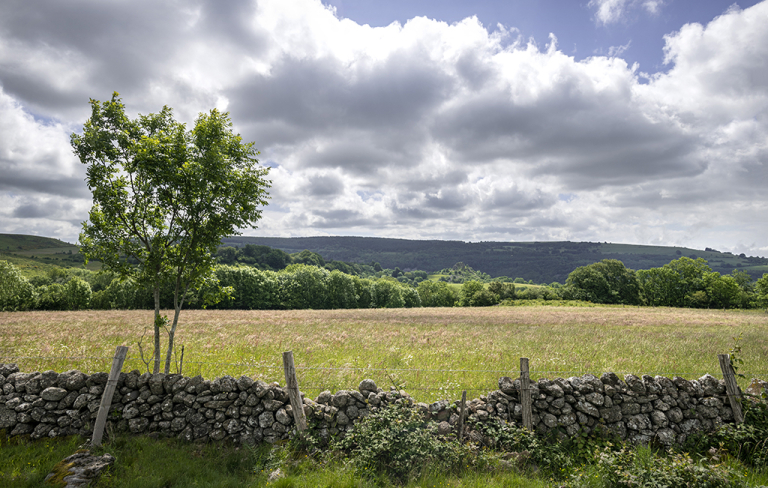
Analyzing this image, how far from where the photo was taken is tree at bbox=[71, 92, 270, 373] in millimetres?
8500

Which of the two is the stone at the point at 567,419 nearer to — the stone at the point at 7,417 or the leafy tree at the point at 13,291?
the stone at the point at 7,417

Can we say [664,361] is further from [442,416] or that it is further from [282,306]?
[282,306]

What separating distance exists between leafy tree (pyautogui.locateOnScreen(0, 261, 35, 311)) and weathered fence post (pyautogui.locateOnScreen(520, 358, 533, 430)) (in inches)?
2660

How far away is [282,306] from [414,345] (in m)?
58.1

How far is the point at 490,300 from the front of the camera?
82.9 m

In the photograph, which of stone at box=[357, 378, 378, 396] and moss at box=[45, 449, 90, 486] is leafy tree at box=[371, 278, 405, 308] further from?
moss at box=[45, 449, 90, 486]

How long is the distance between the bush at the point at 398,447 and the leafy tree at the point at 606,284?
88.4 m

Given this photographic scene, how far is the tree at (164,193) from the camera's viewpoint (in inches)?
335

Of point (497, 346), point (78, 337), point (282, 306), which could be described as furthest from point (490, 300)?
point (78, 337)

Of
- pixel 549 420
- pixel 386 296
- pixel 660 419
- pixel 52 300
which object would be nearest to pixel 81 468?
pixel 549 420

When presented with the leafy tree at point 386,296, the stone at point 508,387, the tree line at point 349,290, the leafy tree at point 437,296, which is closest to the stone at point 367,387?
the stone at point 508,387

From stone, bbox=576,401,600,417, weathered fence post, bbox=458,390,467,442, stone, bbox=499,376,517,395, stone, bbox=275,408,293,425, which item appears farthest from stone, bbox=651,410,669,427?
stone, bbox=275,408,293,425

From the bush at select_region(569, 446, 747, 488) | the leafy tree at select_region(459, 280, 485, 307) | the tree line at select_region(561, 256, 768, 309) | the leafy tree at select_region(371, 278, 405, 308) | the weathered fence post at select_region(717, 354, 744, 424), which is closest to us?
the bush at select_region(569, 446, 747, 488)

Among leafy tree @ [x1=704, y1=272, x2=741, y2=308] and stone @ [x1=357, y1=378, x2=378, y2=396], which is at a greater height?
stone @ [x1=357, y1=378, x2=378, y2=396]
